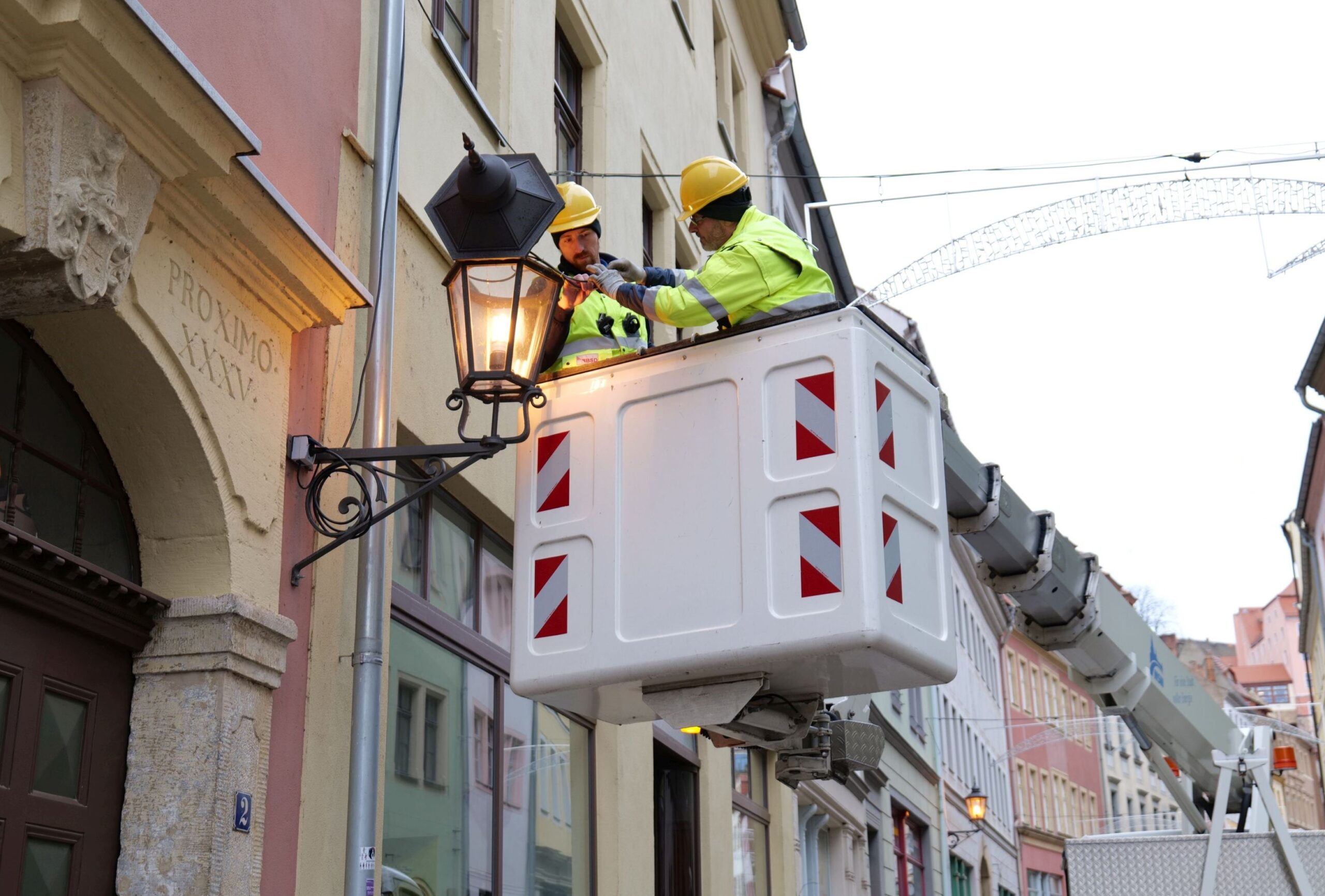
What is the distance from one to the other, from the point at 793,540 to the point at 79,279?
216 cm

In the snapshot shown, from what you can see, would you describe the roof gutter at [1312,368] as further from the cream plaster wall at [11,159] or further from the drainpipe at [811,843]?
the cream plaster wall at [11,159]

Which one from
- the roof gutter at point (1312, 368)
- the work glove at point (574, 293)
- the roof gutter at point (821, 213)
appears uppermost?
A: the roof gutter at point (821, 213)

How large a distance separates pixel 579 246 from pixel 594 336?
1.64 feet

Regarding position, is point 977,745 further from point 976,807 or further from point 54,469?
point 54,469

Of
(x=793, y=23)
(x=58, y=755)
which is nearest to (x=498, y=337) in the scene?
(x=58, y=755)

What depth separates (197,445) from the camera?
506 cm

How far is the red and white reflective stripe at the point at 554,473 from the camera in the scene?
532cm

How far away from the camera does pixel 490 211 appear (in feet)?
16.9

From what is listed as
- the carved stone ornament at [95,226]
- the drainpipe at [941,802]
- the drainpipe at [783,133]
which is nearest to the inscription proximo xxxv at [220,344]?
the carved stone ornament at [95,226]

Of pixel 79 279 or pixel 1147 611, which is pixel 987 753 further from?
pixel 79 279

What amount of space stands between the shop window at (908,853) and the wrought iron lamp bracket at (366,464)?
2140cm

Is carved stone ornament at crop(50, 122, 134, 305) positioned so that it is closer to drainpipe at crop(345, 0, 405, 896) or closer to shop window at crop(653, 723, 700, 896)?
drainpipe at crop(345, 0, 405, 896)

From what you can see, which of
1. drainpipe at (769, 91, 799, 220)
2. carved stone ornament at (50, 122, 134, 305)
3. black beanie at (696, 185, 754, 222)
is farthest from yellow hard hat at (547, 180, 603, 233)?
drainpipe at (769, 91, 799, 220)

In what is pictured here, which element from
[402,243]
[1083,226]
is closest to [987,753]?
[1083,226]
